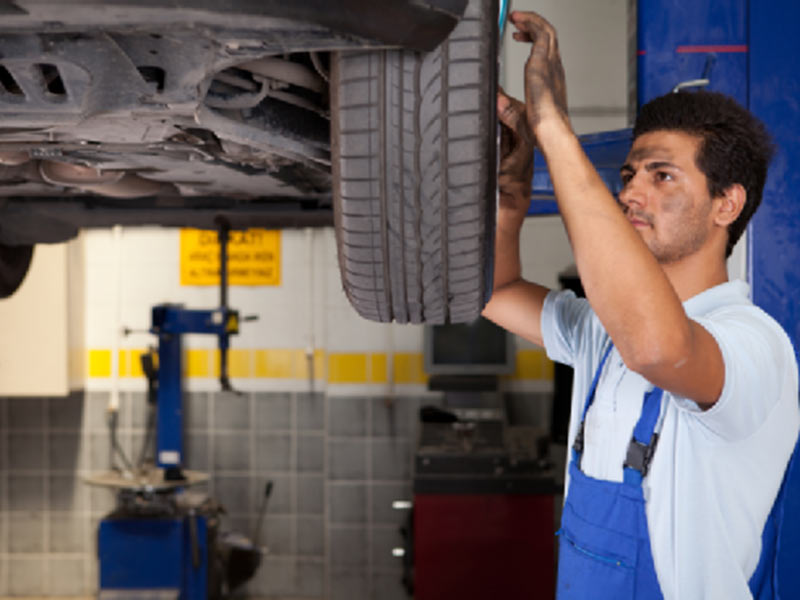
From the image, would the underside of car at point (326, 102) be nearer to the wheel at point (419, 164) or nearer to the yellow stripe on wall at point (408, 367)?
Result: the wheel at point (419, 164)

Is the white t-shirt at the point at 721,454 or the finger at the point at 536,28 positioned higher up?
the finger at the point at 536,28

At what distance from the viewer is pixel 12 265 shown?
8.64ft

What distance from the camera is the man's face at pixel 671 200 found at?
128cm

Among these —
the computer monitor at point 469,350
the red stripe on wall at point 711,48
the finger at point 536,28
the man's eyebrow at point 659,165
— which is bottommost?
the computer monitor at point 469,350

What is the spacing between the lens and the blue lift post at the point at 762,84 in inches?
68.2

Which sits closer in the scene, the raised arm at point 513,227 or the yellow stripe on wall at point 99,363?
the raised arm at point 513,227

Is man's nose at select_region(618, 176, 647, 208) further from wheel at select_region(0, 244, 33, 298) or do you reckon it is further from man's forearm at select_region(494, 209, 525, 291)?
wheel at select_region(0, 244, 33, 298)

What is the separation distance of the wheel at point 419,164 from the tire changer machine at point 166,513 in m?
2.26

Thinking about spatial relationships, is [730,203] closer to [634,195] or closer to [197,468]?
[634,195]

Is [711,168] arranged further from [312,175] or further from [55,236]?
[55,236]

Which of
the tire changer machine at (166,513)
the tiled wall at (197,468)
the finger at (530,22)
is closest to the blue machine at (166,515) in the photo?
the tire changer machine at (166,513)

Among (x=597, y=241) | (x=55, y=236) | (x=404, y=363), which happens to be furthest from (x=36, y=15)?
(x=404, y=363)

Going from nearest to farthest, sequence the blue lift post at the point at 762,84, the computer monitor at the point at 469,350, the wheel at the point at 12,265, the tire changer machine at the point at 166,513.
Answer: the blue lift post at the point at 762,84, the wheel at the point at 12,265, the tire changer machine at the point at 166,513, the computer monitor at the point at 469,350

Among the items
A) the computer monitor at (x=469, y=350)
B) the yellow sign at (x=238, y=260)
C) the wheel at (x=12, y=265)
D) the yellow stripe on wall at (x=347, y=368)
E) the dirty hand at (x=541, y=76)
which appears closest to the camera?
the dirty hand at (x=541, y=76)
